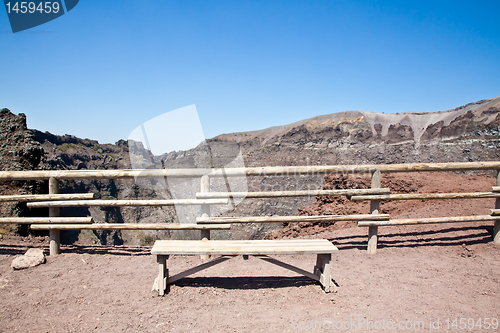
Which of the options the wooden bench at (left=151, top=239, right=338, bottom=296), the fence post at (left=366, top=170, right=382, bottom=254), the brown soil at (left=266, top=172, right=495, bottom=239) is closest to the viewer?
the wooden bench at (left=151, top=239, right=338, bottom=296)

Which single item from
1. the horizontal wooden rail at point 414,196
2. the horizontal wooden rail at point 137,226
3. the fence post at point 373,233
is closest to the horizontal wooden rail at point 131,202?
the horizontal wooden rail at point 137,226

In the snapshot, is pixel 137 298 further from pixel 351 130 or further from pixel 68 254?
pixel 351 130

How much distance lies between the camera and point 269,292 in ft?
10.6

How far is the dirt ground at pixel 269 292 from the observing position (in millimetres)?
2613

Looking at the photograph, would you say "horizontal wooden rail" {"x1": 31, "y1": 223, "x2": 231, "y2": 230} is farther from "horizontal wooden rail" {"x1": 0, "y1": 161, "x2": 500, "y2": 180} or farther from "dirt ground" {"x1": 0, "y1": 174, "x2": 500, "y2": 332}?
"horizontal wooden rail" {"x1": 0, "y1": 161, "x2": 500, "y2": 180}

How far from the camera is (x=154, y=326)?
2.58 metres

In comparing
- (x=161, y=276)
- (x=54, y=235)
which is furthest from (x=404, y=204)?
(x=54, y=235)

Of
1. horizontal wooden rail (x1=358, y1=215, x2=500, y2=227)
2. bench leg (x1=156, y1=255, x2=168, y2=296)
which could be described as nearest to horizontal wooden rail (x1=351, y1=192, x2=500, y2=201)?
horizontal wooden rail (x1=358, y1=215, x2=500, y2=227)

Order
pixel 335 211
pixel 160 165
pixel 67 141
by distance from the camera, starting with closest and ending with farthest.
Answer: pixel 335 211 < pixel 160 165 < pixel 67 141

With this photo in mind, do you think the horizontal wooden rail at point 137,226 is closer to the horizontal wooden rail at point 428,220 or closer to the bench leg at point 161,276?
the bench leg at point 161,276

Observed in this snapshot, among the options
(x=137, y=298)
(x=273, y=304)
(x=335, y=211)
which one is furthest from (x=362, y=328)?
(x=335, y=211)

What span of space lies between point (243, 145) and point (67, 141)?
16.6 metres

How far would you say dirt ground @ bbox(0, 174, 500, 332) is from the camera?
Answer: 2613mm

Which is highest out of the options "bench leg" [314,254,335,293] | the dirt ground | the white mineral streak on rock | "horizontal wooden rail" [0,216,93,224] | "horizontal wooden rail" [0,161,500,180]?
the white mineral streak on rock
